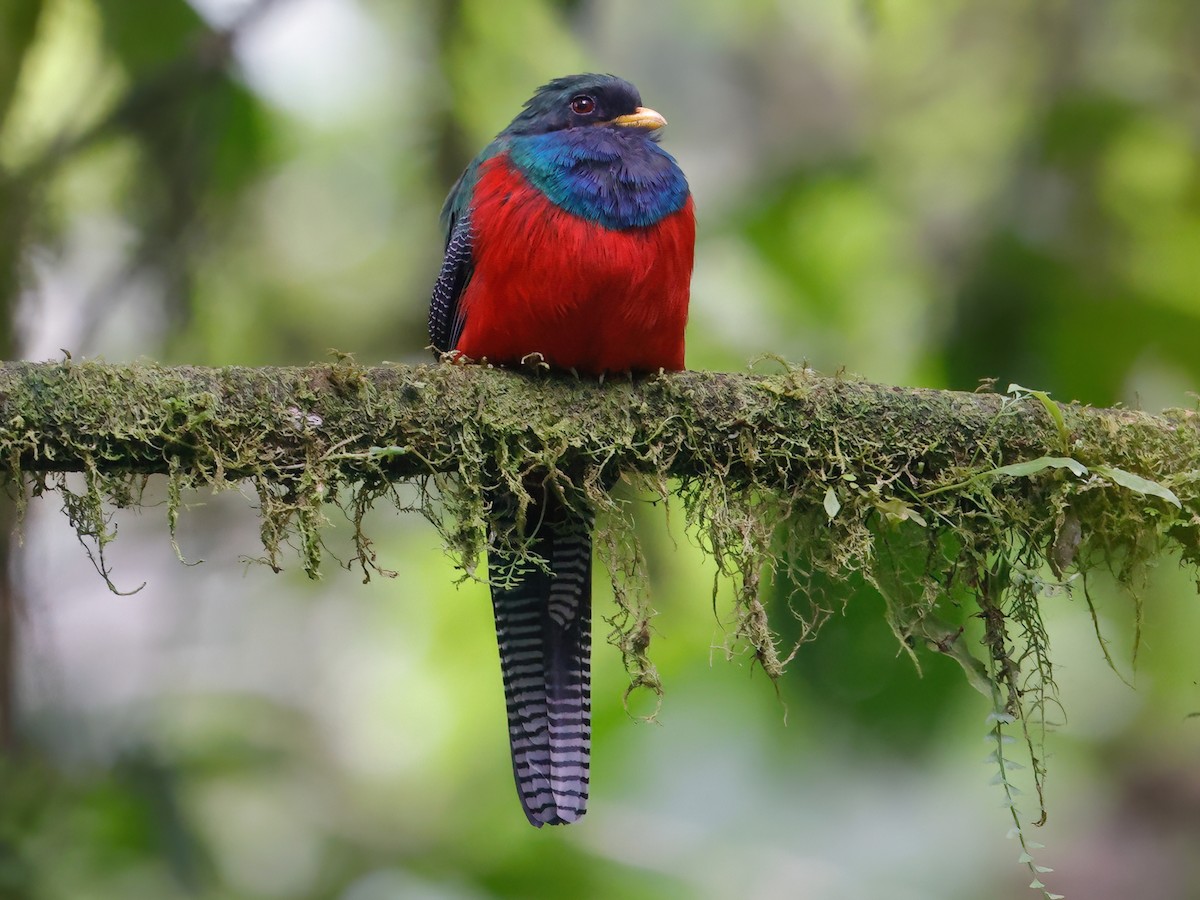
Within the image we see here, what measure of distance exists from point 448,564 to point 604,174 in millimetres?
2717

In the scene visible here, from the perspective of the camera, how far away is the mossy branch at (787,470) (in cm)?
282

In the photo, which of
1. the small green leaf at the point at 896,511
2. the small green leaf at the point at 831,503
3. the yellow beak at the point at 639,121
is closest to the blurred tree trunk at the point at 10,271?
the yellow beak at the point at 639,121

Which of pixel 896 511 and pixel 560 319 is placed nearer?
pixel 896 511

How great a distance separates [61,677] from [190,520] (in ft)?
→ 5.88

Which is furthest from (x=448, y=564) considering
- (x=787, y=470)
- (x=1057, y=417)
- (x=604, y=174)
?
(x=1057, y=417)

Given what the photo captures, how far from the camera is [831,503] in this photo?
2.96 m

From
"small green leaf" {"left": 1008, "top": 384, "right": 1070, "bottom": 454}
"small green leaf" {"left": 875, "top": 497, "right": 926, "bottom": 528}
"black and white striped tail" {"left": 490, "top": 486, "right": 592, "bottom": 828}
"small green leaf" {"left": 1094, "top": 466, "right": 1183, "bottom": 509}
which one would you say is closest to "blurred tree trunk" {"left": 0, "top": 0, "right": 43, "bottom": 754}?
"black and white striped tail" {"left": 490, "top": 486, "right": 592, "bottom": 828}

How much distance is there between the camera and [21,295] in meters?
4.07

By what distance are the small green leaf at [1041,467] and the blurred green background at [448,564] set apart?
1.42 ft

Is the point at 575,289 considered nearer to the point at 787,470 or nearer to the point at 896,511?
the point at 787,470

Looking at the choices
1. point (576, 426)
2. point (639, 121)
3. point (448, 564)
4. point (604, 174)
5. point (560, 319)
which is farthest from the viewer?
point (448, 564)

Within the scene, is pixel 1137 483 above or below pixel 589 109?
below

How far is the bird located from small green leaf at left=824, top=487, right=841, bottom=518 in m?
0.61

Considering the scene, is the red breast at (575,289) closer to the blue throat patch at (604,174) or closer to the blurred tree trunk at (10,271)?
the blue throat patch at (604,174)
